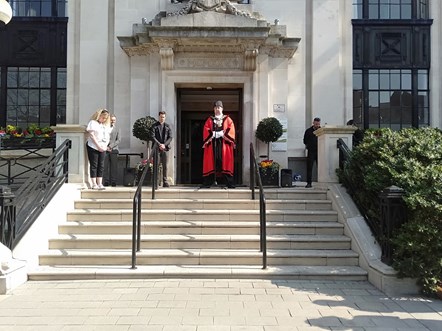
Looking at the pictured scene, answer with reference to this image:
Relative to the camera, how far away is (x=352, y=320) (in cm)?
457

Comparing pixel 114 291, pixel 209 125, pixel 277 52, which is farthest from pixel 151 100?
pixel 114 291

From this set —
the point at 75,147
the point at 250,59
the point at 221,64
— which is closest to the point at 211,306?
the point at 75,147

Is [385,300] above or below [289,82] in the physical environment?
below

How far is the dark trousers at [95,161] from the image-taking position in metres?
8.48

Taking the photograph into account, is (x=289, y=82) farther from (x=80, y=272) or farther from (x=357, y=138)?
(x=80, y=272)

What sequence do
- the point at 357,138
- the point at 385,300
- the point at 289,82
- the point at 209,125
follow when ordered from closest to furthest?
the point at 385,300, the point at 209,125, the point at 357,138, the point at 289,82

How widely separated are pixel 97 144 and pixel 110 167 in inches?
77.7

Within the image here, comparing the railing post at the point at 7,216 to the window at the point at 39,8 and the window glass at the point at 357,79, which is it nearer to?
the window at the point at 39,8

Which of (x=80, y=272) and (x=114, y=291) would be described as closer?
(x=114, y=291)

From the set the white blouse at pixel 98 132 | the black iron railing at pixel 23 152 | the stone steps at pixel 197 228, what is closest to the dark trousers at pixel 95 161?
the white blouse at pixel 98 132

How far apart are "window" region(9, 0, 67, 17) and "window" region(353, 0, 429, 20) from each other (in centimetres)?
941

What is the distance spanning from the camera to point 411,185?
581cm

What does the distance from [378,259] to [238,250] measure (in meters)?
2.20

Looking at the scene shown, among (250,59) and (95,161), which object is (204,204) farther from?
(250,59)
